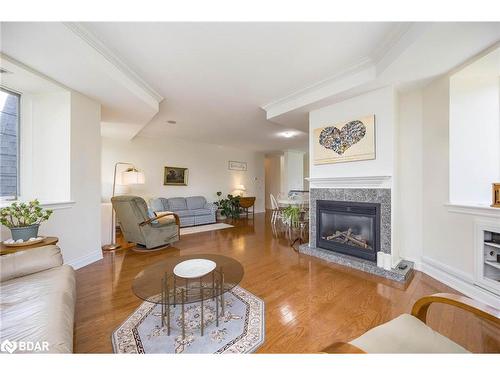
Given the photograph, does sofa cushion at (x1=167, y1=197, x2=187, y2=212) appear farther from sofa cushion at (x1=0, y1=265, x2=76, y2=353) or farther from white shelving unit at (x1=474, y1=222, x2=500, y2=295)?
white shelving unit at (x1=474, y1=222, x2=500, y2=295)

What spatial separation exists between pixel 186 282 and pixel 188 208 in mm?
4329

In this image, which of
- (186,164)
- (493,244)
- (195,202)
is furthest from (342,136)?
(186,164)

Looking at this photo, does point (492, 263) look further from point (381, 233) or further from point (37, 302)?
point (37, 302)

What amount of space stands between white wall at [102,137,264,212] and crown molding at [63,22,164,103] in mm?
2976

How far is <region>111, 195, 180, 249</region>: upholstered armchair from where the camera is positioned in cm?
324

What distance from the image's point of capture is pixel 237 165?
7750 millimetres

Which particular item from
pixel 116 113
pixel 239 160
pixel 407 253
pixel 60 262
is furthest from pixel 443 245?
pixel 239 160

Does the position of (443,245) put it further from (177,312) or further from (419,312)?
(177,312)

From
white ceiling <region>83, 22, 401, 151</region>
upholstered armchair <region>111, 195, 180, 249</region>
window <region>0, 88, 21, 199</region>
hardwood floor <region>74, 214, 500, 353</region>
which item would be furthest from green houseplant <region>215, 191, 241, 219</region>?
window <region>0, 88, 21, 199</region>

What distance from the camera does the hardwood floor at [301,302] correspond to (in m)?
1.39

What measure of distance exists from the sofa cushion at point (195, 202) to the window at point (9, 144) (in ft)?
11.9

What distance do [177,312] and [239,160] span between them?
6493mm

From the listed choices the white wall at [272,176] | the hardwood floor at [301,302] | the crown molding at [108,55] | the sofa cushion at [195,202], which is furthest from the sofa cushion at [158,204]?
the white wall at [272,176]

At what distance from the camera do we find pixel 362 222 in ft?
9.00
